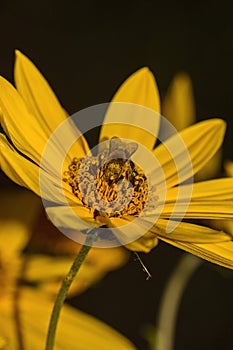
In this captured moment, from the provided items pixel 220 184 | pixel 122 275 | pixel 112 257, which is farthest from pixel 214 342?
pixel 220 184

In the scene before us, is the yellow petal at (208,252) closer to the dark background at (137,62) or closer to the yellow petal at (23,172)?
the yellow petal at (23,172)

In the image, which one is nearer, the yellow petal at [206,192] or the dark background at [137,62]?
the yellow petal at [206,192]

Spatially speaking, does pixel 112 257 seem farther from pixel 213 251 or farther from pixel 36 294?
pixel 213 251

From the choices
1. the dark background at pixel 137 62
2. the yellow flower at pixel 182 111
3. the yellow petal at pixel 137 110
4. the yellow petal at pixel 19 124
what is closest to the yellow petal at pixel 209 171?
the yellow flower at pixel 182 111

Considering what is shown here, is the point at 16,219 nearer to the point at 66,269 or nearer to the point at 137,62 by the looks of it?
the point at 66,269

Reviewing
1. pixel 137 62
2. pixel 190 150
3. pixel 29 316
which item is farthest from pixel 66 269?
pixel 137 62

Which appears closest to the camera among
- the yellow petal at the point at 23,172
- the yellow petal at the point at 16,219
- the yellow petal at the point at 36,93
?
the yellow petal at the point at 23,172
